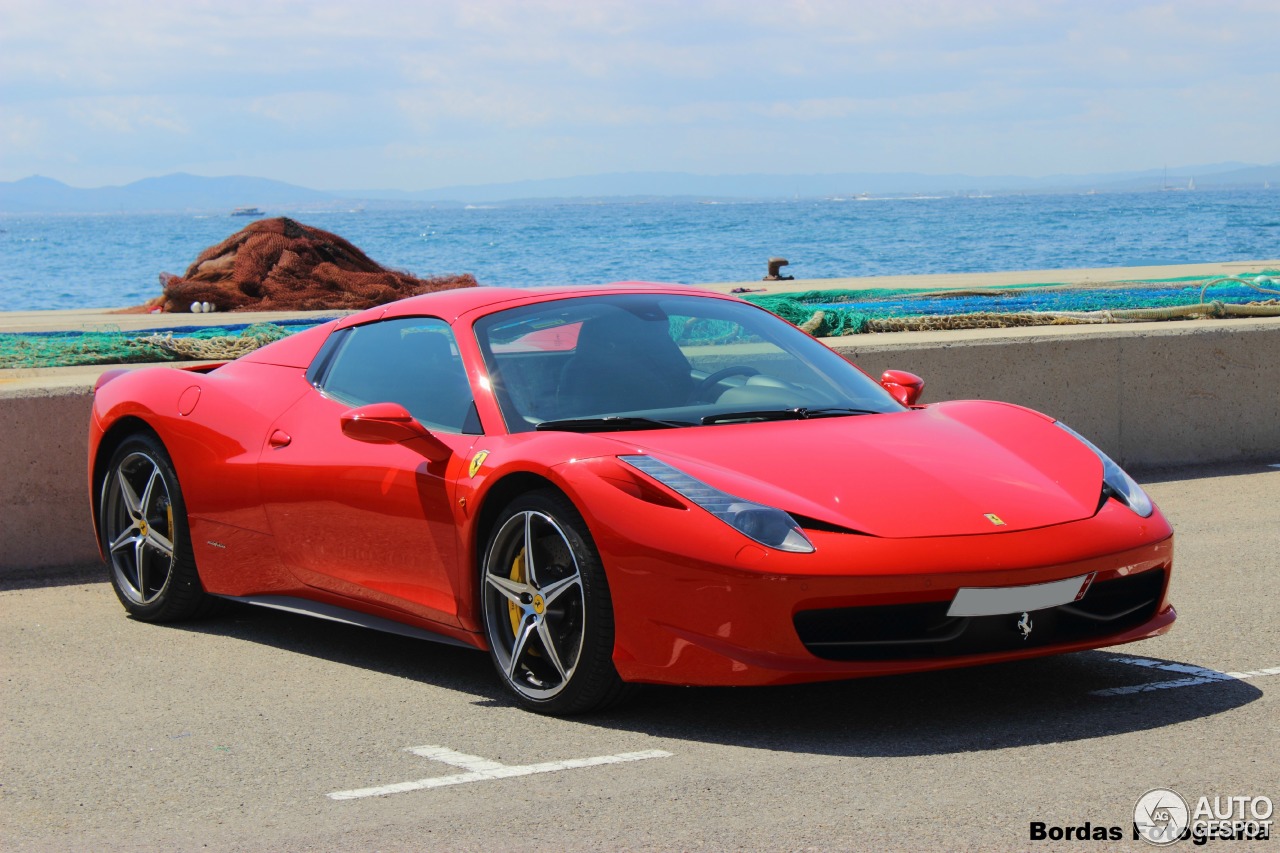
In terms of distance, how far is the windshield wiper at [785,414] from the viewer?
5109mm

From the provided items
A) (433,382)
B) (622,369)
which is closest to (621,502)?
(622,369)

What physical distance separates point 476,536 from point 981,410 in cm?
188

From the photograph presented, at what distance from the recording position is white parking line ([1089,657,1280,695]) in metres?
4.79

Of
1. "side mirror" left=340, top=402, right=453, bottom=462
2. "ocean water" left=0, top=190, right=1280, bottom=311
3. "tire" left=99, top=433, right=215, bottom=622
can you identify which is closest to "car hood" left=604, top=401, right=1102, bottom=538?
"side mirror" left=340, top=402, right=453, bottom=462

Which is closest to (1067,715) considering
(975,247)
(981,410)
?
(981,410)

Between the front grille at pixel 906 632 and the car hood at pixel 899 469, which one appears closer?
the front grille at pixel 906 632

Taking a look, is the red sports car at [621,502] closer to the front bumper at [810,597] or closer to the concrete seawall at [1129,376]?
the front bumper at [810,597]

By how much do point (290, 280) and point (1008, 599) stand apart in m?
18.5

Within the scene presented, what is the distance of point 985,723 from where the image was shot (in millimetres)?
4434

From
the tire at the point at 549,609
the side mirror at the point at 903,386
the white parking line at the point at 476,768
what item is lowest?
the white parking line at the point at 476,768

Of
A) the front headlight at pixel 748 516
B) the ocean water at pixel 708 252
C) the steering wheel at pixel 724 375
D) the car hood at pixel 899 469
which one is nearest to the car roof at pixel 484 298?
the steering wheel at pixel 724 375

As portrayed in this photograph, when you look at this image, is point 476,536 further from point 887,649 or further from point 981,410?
point 981,410

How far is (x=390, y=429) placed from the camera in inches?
199

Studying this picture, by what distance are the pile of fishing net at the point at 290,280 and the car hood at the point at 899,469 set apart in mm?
15426
